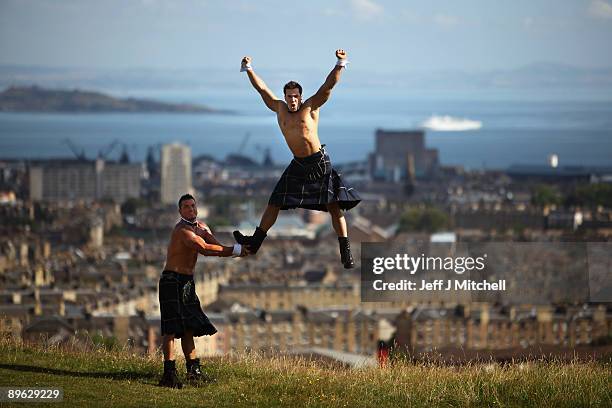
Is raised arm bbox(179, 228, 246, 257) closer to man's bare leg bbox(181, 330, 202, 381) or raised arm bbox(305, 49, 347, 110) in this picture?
man's bare leg bbox(181, 330, 202, 381)

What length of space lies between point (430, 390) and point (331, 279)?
252 ft

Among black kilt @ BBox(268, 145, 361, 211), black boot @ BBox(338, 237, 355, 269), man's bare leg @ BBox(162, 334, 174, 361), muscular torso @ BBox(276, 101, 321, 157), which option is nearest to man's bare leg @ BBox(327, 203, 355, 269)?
black boot @ BBox(338, 237, 355, 269)

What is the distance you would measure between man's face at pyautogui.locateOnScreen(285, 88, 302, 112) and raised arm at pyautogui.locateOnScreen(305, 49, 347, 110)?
8 cm

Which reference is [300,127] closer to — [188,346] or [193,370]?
[188,346]

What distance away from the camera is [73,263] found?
93250 millimetres

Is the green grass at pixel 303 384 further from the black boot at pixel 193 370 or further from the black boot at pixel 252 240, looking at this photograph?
the black boot at pixel 252 240

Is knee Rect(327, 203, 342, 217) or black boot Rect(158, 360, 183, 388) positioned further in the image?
knee Rect(327, 203, 342, 217)

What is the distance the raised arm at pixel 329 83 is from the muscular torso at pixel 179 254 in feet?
4.24

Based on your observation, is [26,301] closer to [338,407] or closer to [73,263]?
[73,263]

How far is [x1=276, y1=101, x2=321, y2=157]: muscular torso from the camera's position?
49.6ft

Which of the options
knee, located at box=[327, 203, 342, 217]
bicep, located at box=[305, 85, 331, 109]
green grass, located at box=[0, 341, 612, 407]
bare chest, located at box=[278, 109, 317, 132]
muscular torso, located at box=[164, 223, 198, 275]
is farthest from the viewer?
knee, located at box=[327, 203, 342, 217]

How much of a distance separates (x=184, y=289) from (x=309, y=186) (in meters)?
1.20

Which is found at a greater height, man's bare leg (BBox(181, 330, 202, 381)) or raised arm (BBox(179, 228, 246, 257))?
raised arm (BBox(179, 228, 246, 257))

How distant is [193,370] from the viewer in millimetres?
14719
